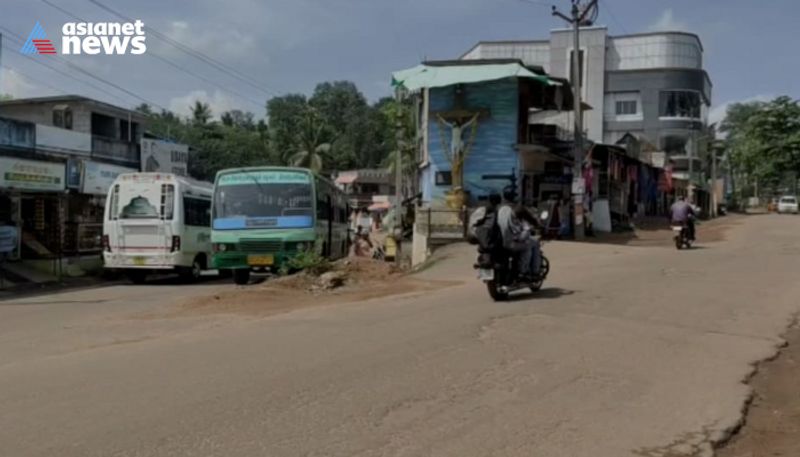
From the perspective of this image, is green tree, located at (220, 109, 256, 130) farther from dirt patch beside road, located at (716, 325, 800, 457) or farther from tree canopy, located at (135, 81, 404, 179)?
dirt patch beside road, located at (716, 325, 800, 457)

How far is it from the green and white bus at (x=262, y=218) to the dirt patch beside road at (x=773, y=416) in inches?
470

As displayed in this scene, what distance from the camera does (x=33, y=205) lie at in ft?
79.2

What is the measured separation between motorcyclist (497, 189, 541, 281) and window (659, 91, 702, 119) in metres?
57.1

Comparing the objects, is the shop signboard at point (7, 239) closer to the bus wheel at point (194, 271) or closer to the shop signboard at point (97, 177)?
the bus wheel at point (194, 271)

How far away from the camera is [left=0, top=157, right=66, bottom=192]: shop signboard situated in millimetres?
21125

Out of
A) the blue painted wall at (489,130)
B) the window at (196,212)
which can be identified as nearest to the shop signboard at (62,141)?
the window at (196,212)

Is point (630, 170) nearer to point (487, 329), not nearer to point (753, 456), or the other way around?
point (487, 329)

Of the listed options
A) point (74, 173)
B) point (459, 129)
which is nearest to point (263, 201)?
point (74, 173)

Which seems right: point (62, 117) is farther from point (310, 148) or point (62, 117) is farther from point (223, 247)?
point (310, 148)

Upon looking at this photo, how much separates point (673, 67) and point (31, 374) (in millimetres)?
65483

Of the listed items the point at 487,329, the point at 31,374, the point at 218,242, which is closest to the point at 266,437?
the point at 31,374

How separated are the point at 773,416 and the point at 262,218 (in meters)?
13.8

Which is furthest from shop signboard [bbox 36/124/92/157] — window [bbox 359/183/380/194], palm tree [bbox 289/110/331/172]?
window [bbox 359/183/380/194]

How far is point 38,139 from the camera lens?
24812 mm
